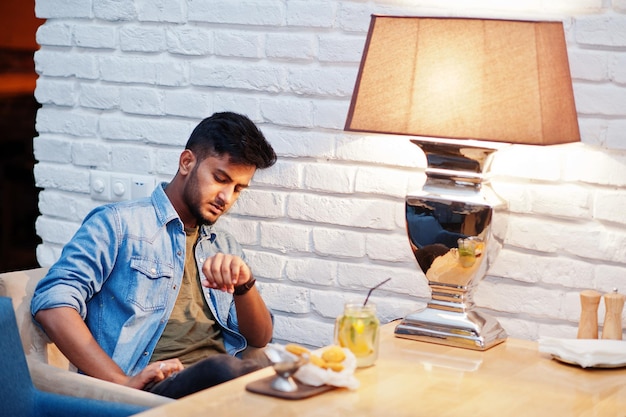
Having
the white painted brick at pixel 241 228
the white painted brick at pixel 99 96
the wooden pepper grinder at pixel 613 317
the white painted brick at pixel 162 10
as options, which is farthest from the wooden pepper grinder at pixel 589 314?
the white painted brick at pixel 99 96

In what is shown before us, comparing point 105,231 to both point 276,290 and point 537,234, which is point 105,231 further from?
point 537,234

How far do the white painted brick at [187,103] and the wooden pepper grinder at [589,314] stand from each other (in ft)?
3.42

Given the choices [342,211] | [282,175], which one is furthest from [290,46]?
[342,211]

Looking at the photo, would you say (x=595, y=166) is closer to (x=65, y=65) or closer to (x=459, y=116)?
(x=459, y=116)

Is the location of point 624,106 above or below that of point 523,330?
above

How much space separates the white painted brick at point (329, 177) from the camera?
2264 millimetres

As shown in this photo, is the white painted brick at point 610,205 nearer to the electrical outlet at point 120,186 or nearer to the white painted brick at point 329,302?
the white painted brick at point 329,302

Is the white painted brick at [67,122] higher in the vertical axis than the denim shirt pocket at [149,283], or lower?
higher

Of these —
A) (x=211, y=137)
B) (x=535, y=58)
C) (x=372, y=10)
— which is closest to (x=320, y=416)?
(x=535, y=58)

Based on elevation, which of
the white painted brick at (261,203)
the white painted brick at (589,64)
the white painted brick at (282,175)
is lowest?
the white painted brick at (261,203)

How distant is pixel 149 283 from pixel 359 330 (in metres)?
0.63

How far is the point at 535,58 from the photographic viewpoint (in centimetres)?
177

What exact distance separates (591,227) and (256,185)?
0.82m

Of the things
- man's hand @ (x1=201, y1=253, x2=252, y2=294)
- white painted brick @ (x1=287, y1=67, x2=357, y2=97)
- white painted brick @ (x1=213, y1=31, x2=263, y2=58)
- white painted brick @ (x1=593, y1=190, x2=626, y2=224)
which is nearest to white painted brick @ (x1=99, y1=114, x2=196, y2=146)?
white painted brick @ (x1=213, y1=31, x2=263, y2=58)
